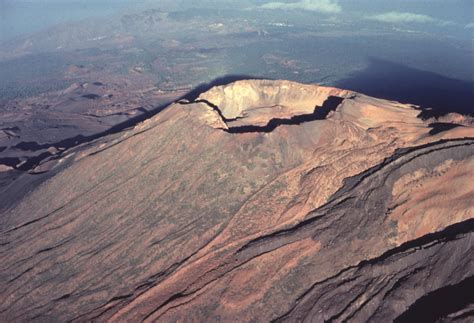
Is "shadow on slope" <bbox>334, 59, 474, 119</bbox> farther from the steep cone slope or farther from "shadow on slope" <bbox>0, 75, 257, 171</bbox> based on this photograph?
"shadow on slope" <bbox>0, 75, 257, 171</bbox>

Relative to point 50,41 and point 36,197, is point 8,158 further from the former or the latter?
point 50,41

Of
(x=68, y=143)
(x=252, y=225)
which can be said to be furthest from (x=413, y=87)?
(x=68, y=143)

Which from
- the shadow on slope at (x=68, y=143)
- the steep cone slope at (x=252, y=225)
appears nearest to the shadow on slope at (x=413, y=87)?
the steep cone slope at (x=252, y=225)

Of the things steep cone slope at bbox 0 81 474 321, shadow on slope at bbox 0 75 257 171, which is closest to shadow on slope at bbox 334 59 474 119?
steep cone slope at bbox 0 81 474 321

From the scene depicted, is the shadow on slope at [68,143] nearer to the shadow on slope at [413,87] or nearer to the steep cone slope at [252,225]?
the steep cone slope at [252,225]

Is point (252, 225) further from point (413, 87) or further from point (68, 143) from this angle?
point (413, 87)
